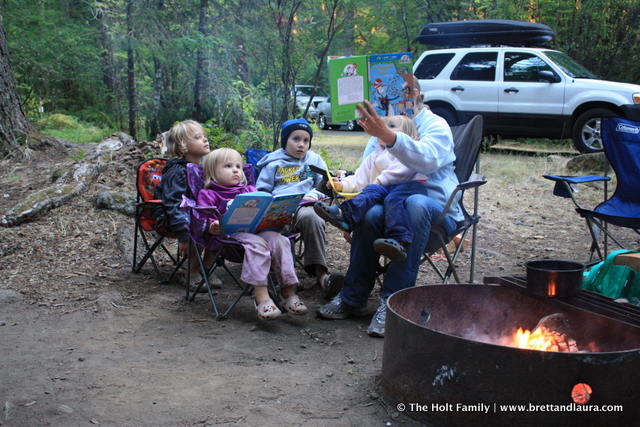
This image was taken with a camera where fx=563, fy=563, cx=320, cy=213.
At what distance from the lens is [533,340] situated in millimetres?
2129

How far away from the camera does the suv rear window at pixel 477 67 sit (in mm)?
8992

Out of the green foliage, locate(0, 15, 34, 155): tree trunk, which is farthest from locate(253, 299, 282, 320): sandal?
the green foliage

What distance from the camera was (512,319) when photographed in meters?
2.37

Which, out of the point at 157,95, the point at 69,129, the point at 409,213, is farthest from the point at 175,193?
the point at 69,129

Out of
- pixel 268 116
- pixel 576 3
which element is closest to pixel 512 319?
pixel 268 116

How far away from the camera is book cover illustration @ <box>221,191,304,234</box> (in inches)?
116

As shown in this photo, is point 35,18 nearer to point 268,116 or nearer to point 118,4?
point 118,4

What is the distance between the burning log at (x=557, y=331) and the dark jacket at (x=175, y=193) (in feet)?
6.72

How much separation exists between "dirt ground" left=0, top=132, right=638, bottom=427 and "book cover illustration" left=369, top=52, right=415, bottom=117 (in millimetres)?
1187

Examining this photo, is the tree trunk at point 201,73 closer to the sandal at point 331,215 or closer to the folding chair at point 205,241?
the folding chair at point 205,241

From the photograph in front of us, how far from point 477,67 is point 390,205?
6977 mm

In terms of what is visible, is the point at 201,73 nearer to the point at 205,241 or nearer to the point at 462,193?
the point at 205,241

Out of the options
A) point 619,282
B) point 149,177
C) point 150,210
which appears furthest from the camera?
point 149,177

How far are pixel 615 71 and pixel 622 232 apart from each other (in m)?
7.43
